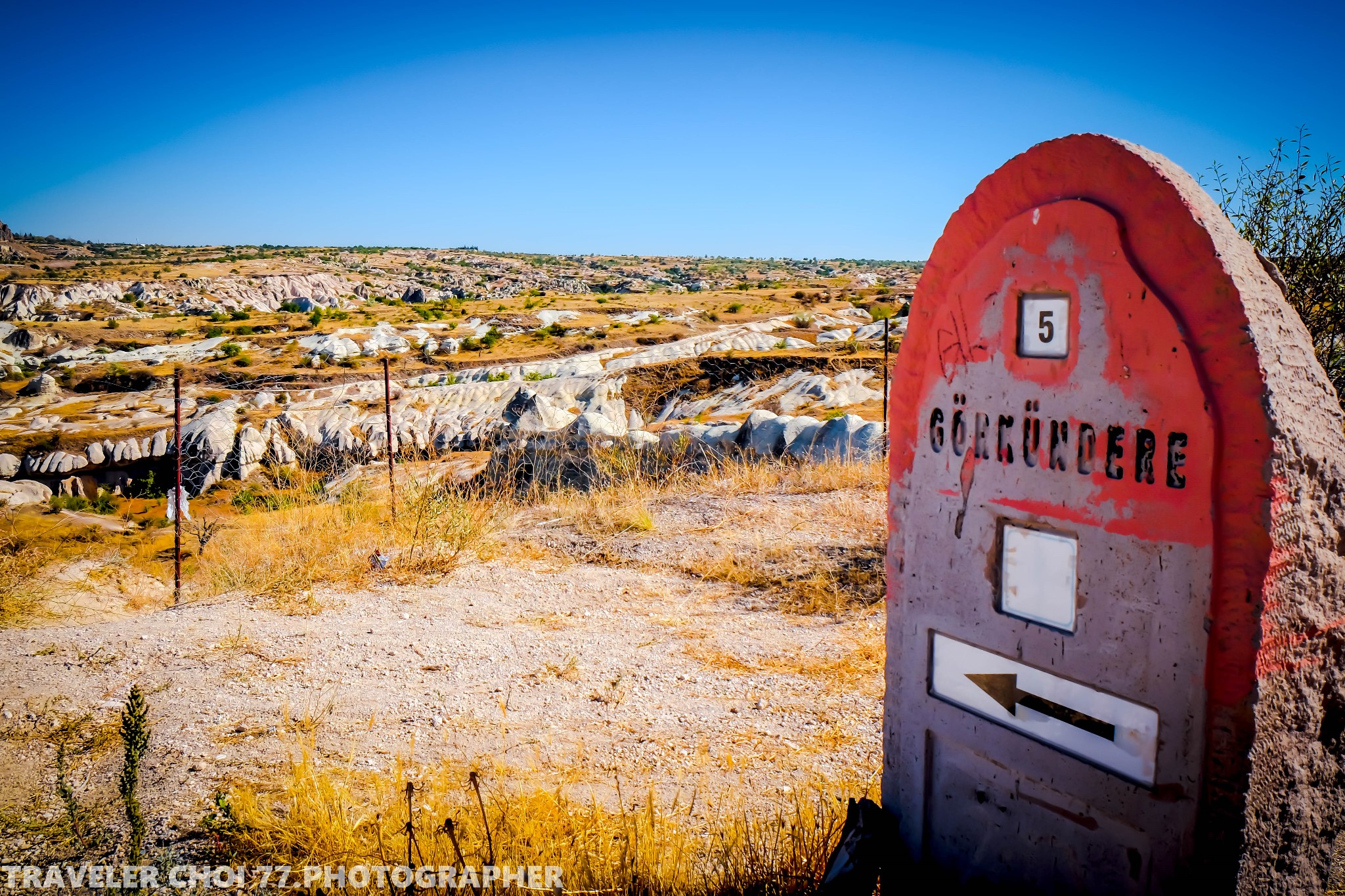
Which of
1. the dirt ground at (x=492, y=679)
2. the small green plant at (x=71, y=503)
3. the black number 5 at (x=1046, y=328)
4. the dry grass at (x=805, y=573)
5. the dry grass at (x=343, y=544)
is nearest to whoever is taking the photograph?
the black number 5 at (x=1046, y=328)

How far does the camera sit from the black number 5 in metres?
1.96

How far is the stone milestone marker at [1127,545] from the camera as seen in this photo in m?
1.67

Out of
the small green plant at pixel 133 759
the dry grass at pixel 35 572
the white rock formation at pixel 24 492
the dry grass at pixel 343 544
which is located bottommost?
the white rock formation at pixel 24 492

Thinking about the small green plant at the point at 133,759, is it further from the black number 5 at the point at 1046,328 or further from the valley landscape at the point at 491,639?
the black number 5 at the point at 1046,328

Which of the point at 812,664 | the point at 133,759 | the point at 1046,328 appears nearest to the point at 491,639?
the point at 812,664

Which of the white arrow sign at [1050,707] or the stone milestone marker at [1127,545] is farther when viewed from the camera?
the white arrow sign at [1050,707]

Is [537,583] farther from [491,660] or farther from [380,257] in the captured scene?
[380,257]

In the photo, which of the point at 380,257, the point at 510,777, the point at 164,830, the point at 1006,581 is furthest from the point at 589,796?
the point at 380,257

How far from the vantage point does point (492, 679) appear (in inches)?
184

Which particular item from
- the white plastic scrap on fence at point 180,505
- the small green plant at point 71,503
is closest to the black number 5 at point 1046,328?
the white plastic scrap on fence at point 180,505

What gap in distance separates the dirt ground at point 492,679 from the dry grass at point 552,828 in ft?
0.58

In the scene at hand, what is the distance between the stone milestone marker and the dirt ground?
1677 mm

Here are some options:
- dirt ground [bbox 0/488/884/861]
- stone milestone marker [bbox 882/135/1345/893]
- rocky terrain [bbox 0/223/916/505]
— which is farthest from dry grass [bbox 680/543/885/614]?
rocky terrain [bbox 0/223/916/505]

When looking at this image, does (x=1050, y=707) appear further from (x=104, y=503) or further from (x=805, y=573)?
(x=104, y=503)
